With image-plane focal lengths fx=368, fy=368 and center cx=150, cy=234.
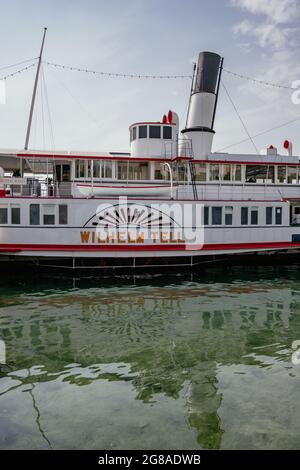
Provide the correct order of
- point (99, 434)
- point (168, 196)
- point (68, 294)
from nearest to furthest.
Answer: point (99, 434) → point (68, 294) → point (168, 196)

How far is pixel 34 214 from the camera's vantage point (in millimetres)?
19219

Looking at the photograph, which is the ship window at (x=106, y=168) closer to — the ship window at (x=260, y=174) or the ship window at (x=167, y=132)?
the ship window at (x=167, y=132)

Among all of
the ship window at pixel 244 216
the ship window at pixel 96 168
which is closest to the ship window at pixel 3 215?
the ship window at pixel 96 168

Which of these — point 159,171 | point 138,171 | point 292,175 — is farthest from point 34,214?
point 292,175


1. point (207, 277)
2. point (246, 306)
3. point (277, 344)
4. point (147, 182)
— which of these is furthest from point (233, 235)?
point (277, 344)

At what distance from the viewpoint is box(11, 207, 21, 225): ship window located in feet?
62.5

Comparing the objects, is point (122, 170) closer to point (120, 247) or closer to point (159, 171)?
point (159, 171)

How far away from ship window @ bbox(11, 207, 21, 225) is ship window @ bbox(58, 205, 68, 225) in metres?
2.03

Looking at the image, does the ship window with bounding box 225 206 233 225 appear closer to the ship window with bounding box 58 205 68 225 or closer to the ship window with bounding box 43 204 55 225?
the ship window with bounding box 58 205 68 225

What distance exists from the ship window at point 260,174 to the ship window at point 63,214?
467 inches

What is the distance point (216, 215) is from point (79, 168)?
8.39 meters

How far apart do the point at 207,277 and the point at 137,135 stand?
391 inches

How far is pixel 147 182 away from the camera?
874 inches
